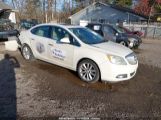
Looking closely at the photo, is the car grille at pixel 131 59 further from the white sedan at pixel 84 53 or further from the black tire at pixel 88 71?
the black tire at pixel 88 71

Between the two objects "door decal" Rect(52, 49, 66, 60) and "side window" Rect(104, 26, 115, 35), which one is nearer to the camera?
"door decal" Rect(52, 49, 66, 60)

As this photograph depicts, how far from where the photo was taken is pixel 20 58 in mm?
9555

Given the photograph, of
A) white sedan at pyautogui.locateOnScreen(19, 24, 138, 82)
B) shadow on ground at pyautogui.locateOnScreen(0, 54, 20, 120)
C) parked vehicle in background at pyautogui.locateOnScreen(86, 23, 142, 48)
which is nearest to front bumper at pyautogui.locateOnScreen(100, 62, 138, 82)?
white sedan at pyautogui.locateOnScreen(19, 24, 138, 82)

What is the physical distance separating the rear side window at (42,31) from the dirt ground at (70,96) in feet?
3.94

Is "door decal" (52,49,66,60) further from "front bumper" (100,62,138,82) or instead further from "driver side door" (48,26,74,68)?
"front bumper" (100,62,138,82)

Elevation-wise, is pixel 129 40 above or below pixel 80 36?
below

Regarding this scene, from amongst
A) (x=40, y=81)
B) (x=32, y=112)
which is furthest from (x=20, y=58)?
(x=32, y=112)

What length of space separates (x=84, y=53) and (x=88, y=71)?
21.2 inches

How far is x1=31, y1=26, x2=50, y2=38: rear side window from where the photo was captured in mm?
8003

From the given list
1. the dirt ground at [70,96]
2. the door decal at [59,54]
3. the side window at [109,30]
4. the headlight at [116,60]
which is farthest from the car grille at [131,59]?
the side window at [109,30]

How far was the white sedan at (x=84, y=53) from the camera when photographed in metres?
6.39

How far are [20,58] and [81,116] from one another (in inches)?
222

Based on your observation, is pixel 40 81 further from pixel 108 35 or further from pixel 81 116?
pixel 108 35

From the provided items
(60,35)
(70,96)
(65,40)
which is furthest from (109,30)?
(70,96)
